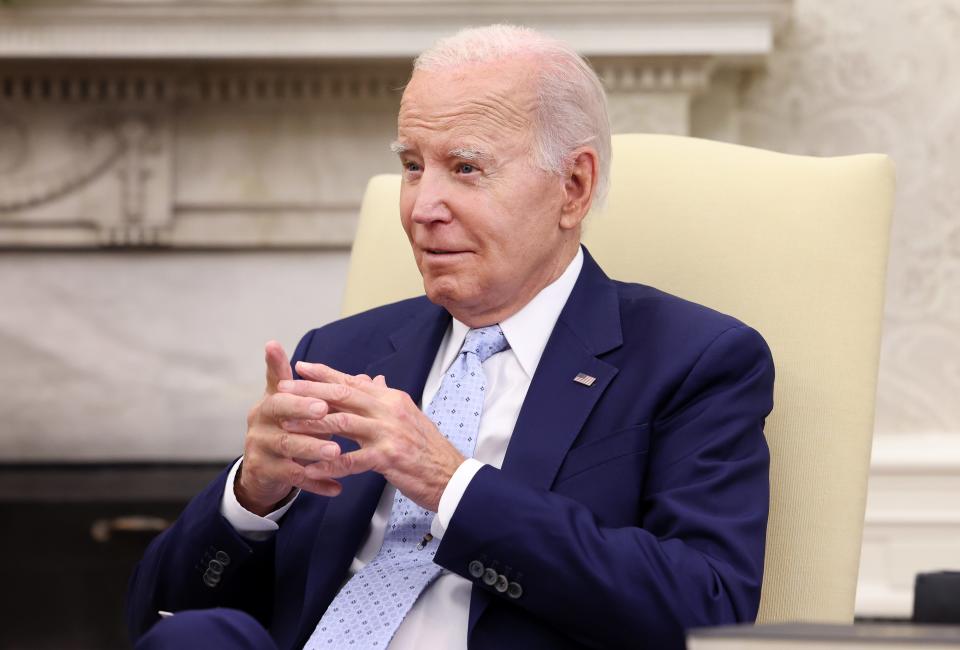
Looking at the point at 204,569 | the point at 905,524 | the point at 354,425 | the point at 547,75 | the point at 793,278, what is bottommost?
the point at 905,524

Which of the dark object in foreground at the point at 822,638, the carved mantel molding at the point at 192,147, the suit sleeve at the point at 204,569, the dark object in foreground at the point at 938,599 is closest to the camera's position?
the dark object in foreground at the point at 822,638

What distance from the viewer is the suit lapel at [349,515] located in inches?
55.2

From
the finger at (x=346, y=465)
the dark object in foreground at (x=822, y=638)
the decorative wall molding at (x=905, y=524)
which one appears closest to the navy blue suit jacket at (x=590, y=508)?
the finger at (x=346, y=465)

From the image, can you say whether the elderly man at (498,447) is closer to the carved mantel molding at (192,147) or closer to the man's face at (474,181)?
the man's face at (474,181)

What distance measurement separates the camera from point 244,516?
56.0 inches

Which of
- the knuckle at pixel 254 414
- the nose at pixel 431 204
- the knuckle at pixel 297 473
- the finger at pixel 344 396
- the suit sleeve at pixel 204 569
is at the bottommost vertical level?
the suit sleeve at pixel 204 569

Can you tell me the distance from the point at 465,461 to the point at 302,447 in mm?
172

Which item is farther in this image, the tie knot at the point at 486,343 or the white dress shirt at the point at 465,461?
the tie knot at the point at 486,343

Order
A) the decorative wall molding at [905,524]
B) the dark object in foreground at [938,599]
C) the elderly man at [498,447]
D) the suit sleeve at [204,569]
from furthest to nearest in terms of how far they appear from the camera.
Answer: the decorative wall molding at [905,524], the suit sleeve at [204,569], the elderly man at [498,447], the dark object in foreground at [938,599]

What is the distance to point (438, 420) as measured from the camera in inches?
55.9

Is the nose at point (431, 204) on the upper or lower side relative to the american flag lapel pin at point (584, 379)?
upper

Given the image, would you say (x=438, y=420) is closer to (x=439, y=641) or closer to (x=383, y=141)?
(x=439, y=641)

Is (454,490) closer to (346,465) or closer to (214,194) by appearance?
(346,465)

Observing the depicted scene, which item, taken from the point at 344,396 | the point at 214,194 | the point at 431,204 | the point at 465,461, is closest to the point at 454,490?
the point at 465,461
